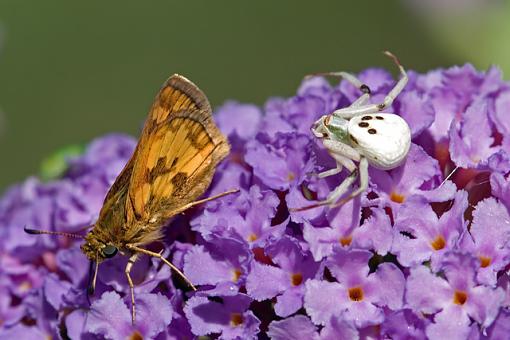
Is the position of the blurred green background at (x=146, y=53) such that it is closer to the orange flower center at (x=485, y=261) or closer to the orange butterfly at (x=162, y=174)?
the orange butterfly at (x=162, y=174)

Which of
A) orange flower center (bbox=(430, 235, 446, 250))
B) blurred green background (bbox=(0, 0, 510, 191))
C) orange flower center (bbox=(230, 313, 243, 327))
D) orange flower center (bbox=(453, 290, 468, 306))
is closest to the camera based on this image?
orange flower center (bbox=(453, 290, 468, 306))

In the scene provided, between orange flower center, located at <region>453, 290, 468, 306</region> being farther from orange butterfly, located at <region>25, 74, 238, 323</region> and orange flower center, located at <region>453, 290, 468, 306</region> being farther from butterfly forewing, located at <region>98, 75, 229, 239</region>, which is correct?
butterfly forewing, located at <region>98, 75, 229, 239</region>

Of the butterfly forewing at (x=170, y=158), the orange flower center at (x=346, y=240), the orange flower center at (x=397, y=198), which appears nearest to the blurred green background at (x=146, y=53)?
the butterfly forewing at (x=170, y=158)

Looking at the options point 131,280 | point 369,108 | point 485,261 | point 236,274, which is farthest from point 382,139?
point 131,280

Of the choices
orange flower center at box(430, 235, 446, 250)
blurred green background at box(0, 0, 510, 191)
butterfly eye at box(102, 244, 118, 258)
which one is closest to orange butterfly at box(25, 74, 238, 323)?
butterfly eye at box(102, 244, 118, 258)

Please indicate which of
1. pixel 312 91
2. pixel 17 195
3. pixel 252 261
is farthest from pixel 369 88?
pixel 17 195

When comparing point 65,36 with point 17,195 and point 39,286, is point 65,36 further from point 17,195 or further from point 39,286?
point 39,286

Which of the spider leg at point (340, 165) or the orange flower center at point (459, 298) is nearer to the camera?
the orange flower center at point (459, 298)
